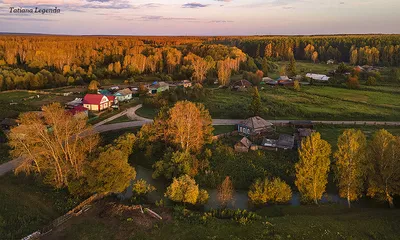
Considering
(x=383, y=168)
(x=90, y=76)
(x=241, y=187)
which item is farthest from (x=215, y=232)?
(x=90, y=76)

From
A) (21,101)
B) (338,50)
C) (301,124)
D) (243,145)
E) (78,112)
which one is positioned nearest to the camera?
(243,145)

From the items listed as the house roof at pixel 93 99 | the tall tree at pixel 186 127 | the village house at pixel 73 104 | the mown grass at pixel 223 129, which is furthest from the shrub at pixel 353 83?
the village house at pixel 73 104

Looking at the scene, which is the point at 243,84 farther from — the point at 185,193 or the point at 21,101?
the point at 185,193

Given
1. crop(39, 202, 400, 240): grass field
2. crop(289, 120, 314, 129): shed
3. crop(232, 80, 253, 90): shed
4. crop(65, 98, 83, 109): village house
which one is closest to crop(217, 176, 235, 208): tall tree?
crop(39, 202, 400, 240): grass field

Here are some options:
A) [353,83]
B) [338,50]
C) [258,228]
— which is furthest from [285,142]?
[338,50]

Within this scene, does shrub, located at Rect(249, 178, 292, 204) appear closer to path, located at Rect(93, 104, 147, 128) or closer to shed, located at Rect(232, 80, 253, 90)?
path, located at Rect(93, 104, 147, 128)

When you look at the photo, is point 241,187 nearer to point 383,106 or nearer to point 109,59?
point 383,106

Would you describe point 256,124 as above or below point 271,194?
above
